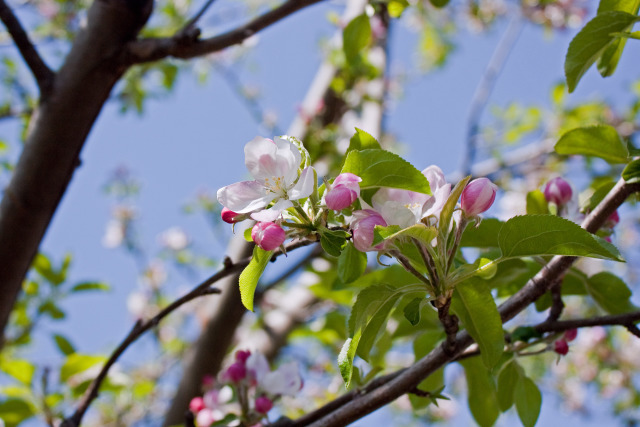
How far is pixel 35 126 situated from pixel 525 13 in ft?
10.8

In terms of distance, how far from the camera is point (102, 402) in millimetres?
3588

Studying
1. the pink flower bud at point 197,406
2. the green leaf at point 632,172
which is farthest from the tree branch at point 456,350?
the pink flower bud at point 197,406

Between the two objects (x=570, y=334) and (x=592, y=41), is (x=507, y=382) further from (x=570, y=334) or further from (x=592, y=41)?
(x=592, y=41)

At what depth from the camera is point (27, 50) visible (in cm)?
135

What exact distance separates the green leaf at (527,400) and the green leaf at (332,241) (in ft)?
1.60

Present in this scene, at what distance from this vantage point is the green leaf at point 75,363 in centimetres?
158

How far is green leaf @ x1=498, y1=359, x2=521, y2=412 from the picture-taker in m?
1.00

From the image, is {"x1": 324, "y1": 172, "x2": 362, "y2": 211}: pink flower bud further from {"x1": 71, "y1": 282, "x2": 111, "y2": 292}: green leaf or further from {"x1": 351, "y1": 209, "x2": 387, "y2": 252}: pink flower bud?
{"x1": 71, "y1": 282, "x2": 111, "y2": 292}: green leaf

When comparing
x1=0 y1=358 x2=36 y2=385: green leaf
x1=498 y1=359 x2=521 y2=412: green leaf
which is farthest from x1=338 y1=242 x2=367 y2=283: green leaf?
x1=0 y1=358 x2=36 y2=385: green leaf

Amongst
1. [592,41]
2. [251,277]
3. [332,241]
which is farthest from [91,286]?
[592,41]

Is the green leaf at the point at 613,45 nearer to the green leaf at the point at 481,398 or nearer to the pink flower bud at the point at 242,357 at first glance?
the green leaf at the point at 481,398

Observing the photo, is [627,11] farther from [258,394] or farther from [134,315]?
[134,315]

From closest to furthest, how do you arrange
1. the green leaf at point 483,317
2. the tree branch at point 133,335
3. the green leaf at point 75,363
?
the green leaf at point 483,317 < the tree branch at point 133,335 < the green leaf at point 75,363

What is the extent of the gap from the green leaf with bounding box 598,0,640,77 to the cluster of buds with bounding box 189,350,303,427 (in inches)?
35.1
